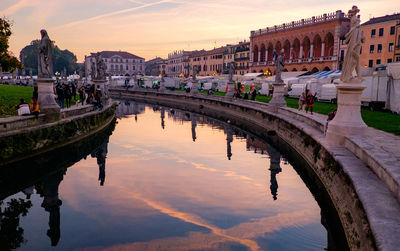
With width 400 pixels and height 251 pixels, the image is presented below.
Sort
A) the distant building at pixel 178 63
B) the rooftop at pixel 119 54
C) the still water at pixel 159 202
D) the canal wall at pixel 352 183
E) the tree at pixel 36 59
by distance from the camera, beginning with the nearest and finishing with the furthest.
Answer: the canal wall at pixel 352 183, the still water at pixel 159 202, the tree at pixel 36 59, the distant building at pixel 178 63, the rooftop at pixel 119 54

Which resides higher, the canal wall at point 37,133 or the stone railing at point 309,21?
the stone railing at point 309,21

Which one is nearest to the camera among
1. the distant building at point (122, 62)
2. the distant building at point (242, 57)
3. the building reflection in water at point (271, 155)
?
the building reflection in water at point (271, 155)

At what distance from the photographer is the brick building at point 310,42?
5303 cm

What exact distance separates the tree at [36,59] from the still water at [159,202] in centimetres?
11376

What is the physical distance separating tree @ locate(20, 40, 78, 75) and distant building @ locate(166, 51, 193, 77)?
130ft

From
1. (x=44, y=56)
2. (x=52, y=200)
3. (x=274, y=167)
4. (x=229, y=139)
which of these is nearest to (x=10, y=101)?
(x=44, y=56)

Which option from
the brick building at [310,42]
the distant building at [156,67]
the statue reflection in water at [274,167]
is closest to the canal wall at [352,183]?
the statue reflection in water at [274,167]

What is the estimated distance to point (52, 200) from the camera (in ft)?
33.9

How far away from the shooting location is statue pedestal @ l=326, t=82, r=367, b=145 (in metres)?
9.16

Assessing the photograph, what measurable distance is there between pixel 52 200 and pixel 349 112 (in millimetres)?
9144

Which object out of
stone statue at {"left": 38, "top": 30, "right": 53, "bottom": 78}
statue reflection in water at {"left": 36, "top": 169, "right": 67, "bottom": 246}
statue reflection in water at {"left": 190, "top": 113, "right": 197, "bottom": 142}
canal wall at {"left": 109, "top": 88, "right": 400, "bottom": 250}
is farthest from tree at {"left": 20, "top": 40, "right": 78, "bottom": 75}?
canal wall at {"left": 109, "top": 88, "right": 400, "bottom": 250}

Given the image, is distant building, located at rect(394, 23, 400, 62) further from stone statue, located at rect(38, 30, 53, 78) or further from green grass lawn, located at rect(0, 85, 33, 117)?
stone statue, located at rect(38, 30, 53, 78)

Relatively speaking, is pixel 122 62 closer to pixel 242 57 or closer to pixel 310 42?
pixel 242 57

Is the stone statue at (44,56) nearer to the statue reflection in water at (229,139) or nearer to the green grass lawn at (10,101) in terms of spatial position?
the green grass lawn at (10,101)
